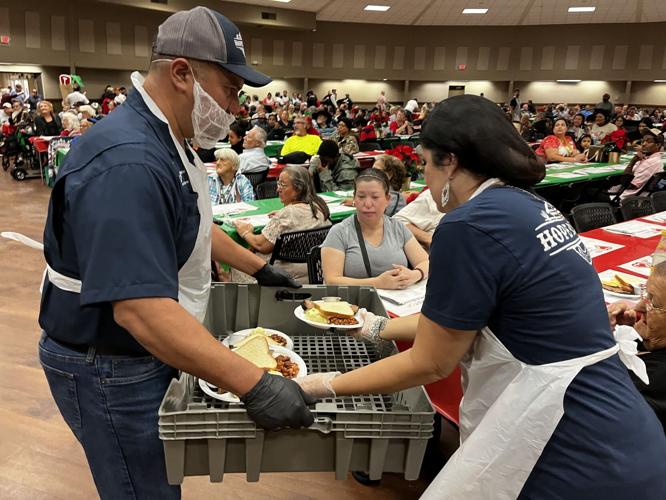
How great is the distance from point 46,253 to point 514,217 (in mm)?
1064

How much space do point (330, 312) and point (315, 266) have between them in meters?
1.49

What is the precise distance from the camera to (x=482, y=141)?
112 cm

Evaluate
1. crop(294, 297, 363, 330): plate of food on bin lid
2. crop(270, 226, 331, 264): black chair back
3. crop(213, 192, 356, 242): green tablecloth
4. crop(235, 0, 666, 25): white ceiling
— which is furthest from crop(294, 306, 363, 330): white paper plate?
crop(235, 0, 666, 25): white ceiling

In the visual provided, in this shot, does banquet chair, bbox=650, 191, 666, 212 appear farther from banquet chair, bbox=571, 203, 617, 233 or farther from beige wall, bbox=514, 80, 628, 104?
beige wall, bbox=514, 80, 628, 104

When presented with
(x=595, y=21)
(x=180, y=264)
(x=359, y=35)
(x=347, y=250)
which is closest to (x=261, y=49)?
(x=359, y=35)

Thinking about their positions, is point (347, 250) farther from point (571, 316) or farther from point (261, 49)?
point (261, 49)

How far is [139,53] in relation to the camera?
20.3m

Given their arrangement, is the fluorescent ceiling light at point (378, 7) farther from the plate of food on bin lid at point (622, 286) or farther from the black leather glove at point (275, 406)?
the black leather glove at point (275, 406)

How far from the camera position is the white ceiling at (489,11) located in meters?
20.5

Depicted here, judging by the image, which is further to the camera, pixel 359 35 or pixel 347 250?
pixel 359 35

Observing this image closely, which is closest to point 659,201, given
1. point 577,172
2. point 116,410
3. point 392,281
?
point 577,172

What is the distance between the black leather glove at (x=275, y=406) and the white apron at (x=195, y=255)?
0.36 m

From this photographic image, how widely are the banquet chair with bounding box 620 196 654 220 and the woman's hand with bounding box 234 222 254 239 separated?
3452 millimetres

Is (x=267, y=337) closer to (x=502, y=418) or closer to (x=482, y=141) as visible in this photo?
(x=502, y=418)
